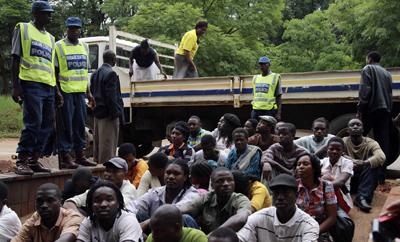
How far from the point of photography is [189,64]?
7.90 m

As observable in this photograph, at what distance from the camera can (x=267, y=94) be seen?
6395 mm

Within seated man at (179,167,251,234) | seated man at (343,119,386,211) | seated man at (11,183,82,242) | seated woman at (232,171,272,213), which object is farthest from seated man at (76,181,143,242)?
seated man at (343,119,386,211)

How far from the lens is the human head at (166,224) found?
8.86 feet

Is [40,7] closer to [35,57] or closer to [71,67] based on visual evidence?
[35,57]

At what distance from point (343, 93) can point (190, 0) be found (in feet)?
32.3

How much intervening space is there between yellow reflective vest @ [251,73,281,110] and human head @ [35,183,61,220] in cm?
383

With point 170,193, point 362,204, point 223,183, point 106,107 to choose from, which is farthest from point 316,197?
point 106,107

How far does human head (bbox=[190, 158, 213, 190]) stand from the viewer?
414 centimetres

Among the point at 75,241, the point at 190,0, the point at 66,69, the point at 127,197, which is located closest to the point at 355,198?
the point at 127,197

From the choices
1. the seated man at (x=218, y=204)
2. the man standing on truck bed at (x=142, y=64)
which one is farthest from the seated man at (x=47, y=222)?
the man standing on truck bed at (x=142, y=64)

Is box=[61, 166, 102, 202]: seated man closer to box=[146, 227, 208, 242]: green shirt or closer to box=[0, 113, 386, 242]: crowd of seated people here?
box=[0, 113, 386, 242]: crowd of seated people

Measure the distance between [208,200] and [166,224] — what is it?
2.69ft

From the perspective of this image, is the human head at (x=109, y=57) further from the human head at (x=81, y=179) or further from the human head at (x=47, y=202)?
the human head at (x=47, y=202)

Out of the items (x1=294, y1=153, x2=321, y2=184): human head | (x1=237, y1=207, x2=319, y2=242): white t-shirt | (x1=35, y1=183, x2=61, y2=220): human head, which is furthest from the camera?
(x1=294, y1=153, x2=321, y2=184): human head
